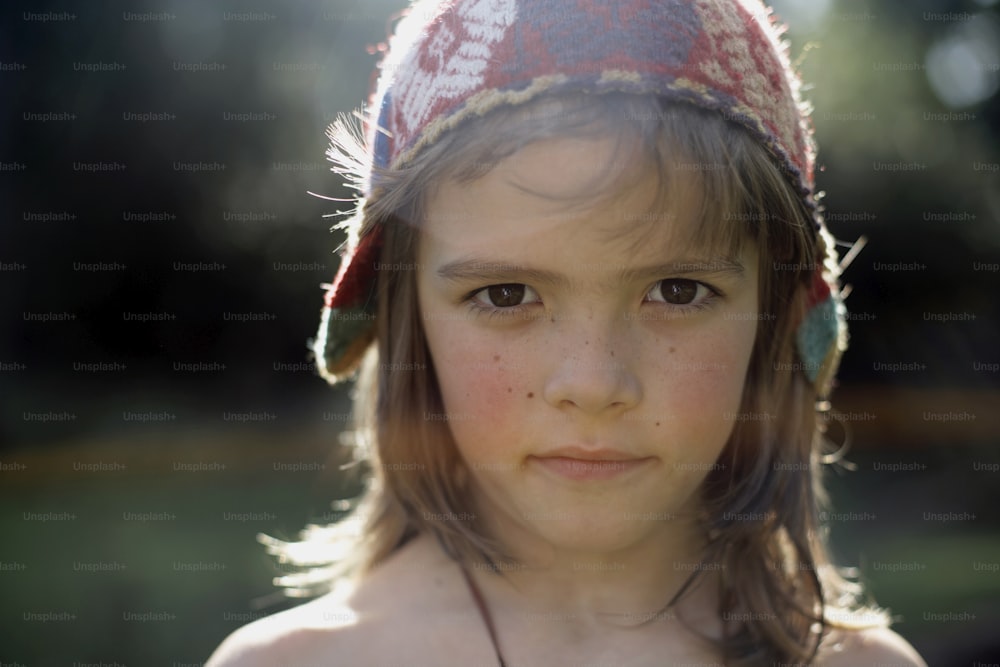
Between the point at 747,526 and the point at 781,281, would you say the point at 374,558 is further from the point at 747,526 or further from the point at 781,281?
the point at 781,281

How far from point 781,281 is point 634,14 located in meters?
0.67

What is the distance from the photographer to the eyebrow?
1593 millimetres

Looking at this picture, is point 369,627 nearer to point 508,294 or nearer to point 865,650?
point 508,294

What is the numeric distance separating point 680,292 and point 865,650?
3.06ft

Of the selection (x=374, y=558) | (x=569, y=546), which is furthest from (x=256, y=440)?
(x=569, y=546)

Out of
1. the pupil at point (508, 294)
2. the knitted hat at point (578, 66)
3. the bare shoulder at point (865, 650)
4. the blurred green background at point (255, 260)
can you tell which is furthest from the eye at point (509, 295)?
the blurred green background at point (255, 260)

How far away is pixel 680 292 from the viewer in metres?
1.70

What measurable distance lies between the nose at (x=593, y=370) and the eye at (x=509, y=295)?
3.9 inches

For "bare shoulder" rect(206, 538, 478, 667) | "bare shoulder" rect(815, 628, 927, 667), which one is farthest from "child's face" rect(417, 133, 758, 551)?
"bare shoulder" rect(815, 628, 927, 667)

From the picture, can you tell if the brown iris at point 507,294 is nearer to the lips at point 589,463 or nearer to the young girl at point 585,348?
Answer: the young girl at point 585,348

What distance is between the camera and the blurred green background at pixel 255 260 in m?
5.18

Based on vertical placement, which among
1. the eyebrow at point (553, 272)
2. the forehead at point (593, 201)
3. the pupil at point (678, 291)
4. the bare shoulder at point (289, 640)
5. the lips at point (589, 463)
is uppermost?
the forehead at point (593, 201)

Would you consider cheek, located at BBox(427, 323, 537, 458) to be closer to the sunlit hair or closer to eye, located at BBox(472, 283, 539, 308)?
eye, located at BBox(472, 283, 539, 308)

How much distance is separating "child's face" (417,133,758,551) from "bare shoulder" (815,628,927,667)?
1.79 feet
